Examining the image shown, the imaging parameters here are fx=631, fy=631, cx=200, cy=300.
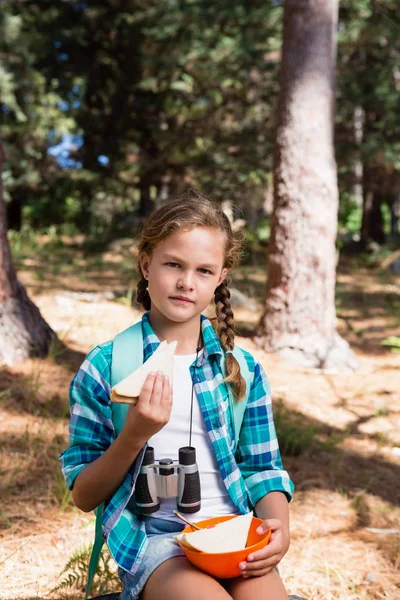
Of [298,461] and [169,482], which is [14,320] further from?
[169,482]

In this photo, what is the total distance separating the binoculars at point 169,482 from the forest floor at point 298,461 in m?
0.88

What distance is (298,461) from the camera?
4.20 m

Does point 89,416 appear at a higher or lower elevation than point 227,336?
lower

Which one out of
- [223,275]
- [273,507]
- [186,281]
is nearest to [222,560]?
[273,507]

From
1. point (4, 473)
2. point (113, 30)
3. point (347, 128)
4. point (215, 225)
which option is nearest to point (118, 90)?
point (113, 30)

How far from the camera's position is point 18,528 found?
3.14 meters

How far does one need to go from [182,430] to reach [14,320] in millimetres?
3318

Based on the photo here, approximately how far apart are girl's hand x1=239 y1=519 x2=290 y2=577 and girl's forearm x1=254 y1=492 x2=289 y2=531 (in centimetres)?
13

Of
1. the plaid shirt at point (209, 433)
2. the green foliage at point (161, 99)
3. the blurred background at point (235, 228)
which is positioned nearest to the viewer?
the plaid shirt at point (209, 433)

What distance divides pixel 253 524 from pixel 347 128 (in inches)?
409

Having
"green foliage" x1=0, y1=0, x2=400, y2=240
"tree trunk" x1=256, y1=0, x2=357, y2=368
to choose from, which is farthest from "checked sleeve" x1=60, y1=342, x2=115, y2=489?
"green foliage" x1=0, y1=0, x2=400, y2=240

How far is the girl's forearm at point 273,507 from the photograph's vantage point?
1974mm

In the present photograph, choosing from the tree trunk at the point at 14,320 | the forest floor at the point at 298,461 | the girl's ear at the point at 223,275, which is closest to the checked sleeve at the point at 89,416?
the girl's ear at the point at 223,275

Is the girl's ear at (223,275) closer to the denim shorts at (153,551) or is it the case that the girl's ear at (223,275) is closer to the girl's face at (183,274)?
the girl's face at (183,274)
